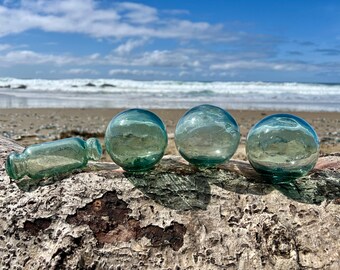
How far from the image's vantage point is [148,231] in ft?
5.99

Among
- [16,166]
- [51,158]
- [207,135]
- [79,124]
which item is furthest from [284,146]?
[79,124]

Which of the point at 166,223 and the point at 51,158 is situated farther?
the point at 51,158

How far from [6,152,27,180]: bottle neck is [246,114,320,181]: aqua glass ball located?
1069mm

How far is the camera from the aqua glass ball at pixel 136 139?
6.23 feet

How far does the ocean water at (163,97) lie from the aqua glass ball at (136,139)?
14.0m

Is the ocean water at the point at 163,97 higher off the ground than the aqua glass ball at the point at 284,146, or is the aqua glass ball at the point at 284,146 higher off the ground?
the aqua glass ball at the point at 284,146

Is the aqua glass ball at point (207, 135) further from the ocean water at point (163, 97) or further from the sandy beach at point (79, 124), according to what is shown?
the ocean water at point (163, 97)

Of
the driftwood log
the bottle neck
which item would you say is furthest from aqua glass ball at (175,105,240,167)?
the bottle neck

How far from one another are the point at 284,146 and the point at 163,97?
20.8 meters

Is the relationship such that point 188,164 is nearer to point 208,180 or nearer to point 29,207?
point 208,180

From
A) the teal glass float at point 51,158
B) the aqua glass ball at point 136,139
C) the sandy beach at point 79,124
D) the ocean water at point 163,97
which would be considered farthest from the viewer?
the ocean water at point 163,97

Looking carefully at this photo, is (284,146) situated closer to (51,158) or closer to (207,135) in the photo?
(207,135)

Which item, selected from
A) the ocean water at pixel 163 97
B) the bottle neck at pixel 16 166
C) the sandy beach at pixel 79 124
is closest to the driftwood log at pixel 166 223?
the bottle neck at pixel 16 166

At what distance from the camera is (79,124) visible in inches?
415
